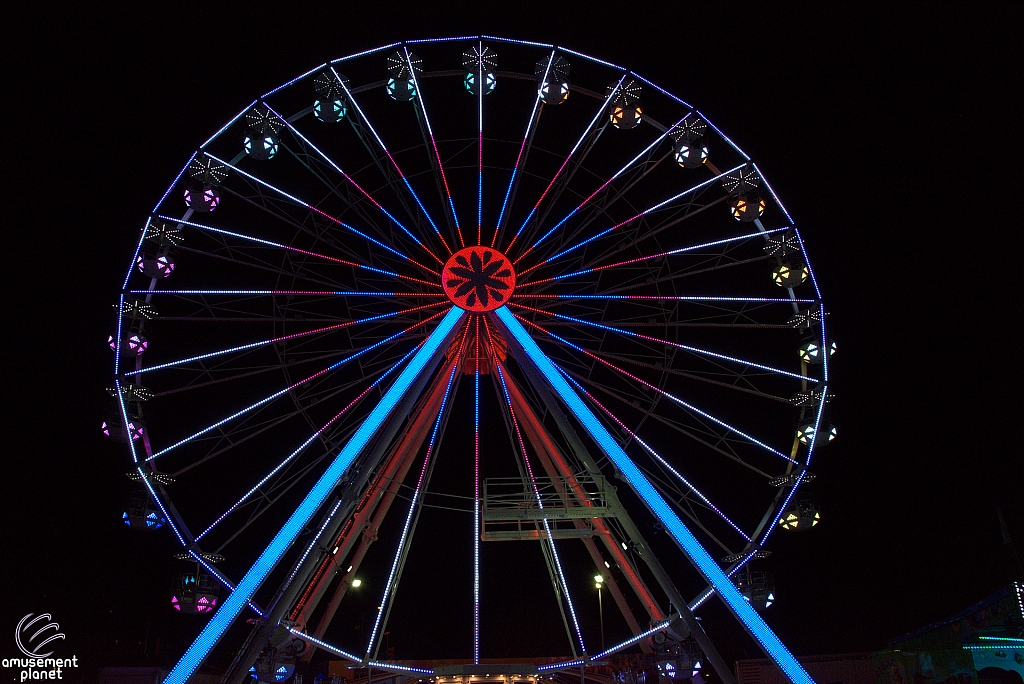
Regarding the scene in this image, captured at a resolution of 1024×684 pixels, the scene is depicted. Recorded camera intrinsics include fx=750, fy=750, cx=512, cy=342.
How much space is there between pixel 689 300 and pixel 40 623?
1670 cm

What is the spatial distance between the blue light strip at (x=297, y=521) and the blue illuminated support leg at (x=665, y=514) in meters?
1.73

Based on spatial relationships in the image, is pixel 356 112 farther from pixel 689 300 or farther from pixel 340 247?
pixel 689 300

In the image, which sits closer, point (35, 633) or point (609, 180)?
point (609, 180)

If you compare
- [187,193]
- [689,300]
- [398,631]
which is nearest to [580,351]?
[689,300]

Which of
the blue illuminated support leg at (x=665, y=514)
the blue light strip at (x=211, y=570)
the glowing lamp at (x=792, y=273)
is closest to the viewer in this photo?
the blue illuminated support leg at (x=665, y=514)

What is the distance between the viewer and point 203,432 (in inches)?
515

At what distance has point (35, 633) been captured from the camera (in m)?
17.5

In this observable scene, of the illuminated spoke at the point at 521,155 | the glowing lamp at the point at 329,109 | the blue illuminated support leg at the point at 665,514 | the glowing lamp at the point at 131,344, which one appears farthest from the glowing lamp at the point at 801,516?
the glowing lamp at the point at 131,344

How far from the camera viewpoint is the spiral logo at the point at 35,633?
17.1 metres

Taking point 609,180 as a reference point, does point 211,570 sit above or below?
below

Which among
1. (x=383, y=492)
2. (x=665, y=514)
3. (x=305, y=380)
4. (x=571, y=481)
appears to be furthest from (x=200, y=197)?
(x=665, y=514)

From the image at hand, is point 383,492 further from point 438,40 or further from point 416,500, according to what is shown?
point 438,40

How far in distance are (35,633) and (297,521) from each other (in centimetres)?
1136

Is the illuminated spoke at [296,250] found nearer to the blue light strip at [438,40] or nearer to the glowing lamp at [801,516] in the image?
the blue light strip at [438,40]
